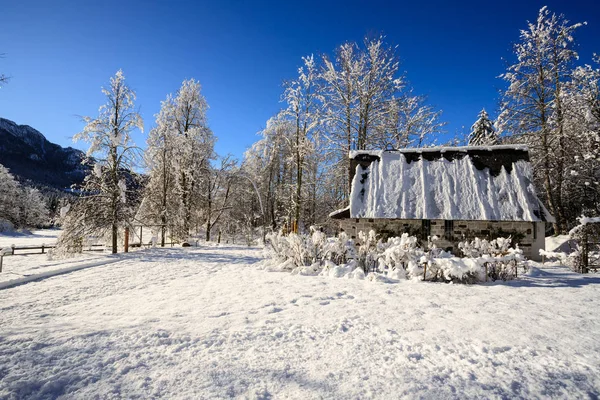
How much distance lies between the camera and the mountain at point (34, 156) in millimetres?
130375

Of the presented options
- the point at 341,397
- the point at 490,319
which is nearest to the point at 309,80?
the point at 490,319

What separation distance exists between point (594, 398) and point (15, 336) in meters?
6.78

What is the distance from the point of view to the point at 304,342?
364cm

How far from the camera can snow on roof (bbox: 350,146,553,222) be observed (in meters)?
11.8

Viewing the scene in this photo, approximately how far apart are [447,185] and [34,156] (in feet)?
637

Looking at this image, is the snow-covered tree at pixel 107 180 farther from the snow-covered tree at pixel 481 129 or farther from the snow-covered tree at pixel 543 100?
the snow-covered tree at pixel 481 129

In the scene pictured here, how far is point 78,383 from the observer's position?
8.86ft

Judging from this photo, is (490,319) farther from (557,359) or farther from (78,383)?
(78,383)

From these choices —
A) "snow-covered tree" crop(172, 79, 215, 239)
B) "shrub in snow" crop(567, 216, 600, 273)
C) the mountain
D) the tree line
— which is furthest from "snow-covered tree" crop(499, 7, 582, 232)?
the mountain

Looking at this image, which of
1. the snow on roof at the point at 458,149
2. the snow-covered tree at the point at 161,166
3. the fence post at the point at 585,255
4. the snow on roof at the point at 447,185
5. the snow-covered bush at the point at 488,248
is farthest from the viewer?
the snow-covered tree at the point at 161,166

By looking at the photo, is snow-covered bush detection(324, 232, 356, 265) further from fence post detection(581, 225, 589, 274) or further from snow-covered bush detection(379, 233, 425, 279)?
fence post detection(581, 225, 589, 274)

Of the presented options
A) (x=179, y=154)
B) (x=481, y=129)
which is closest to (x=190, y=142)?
Result: (x=179, y=154)

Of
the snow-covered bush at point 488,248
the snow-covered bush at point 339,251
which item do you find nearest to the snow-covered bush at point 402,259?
the snow-covered bush at point 339,251

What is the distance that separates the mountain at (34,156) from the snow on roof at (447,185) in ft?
499
